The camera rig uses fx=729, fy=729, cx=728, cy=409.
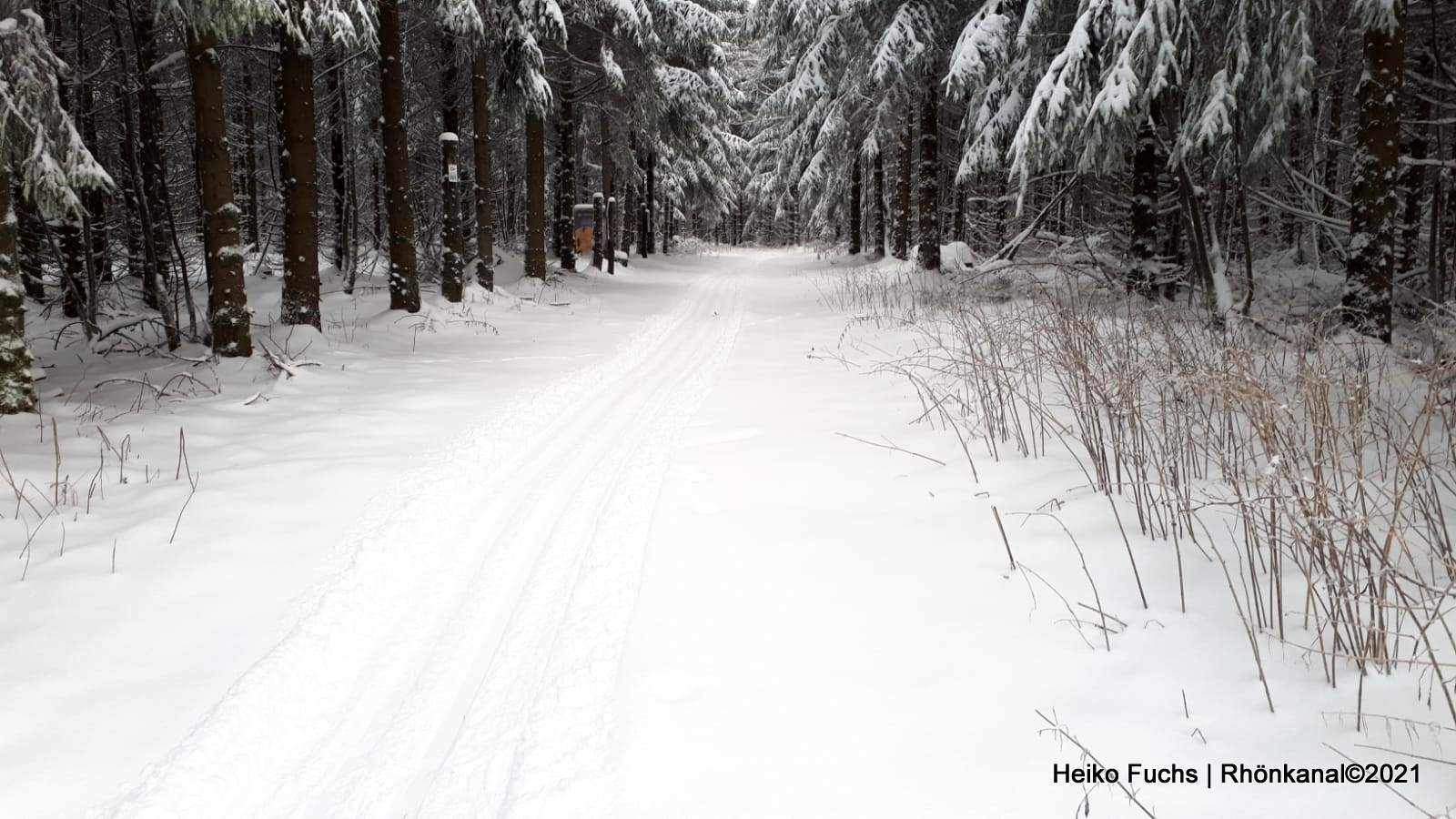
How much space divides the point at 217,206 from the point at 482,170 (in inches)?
255

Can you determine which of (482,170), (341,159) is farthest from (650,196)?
(482,170)

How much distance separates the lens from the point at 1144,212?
33.8ft

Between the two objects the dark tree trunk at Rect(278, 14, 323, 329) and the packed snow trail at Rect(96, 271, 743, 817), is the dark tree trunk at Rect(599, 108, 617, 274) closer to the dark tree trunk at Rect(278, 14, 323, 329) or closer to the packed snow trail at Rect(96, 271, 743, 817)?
the dark tree trunk at Rect(278, 14, 323, 329)

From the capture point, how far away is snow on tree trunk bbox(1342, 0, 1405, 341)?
264 inches

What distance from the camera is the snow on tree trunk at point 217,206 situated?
7.34m

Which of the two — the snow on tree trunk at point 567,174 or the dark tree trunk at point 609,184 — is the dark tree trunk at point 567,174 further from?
the dark tree trunk at point 609,184

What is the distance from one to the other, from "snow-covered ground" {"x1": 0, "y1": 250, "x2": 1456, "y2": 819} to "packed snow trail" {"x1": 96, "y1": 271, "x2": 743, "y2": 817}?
14mm

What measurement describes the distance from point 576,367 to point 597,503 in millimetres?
4657

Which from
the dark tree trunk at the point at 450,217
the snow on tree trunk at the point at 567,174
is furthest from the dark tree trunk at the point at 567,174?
the dark tree trunk at the point at 450,217

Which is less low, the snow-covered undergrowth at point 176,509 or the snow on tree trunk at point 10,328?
the snow on tree trunk at point 10,328

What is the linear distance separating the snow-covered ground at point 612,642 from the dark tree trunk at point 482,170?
9.09 metres

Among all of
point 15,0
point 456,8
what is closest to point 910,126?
point 456,8

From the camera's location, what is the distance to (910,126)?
18.6m

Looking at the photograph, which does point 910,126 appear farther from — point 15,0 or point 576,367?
point 15,0
